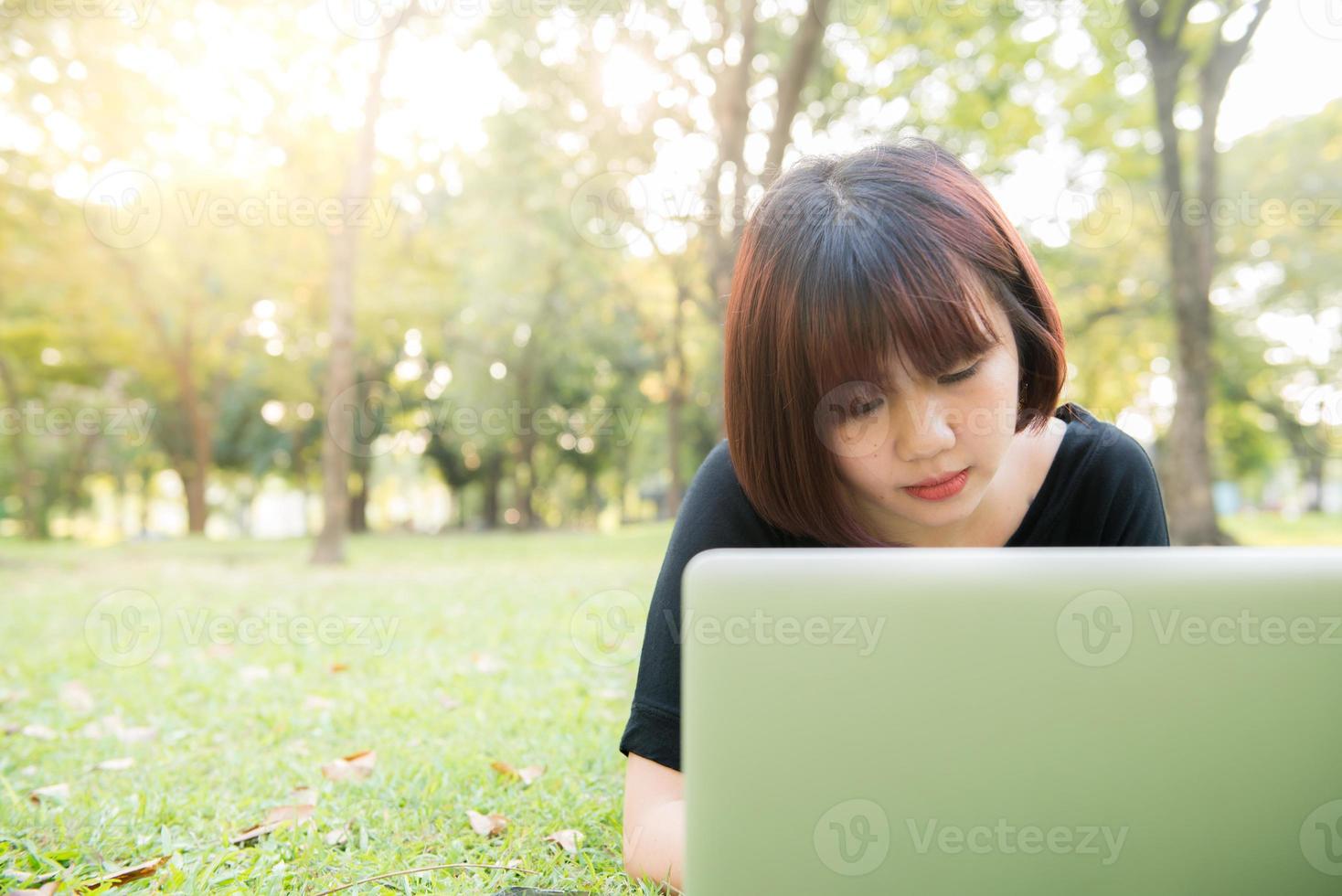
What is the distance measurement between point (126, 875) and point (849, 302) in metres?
1.62

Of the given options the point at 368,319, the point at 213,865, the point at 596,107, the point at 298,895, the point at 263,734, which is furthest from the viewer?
the point at 368,319

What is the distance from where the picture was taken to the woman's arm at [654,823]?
1499 mm

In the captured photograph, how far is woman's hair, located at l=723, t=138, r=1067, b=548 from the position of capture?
1.41 m

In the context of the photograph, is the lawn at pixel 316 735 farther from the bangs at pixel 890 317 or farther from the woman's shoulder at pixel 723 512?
the bangs at pixel 890 317

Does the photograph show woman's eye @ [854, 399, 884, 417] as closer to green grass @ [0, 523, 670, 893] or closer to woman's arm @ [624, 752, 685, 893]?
woman's arm @ [624, 752, 685, 893]

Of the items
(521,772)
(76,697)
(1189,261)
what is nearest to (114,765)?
(521,772)

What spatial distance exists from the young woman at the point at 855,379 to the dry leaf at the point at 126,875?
0.90m

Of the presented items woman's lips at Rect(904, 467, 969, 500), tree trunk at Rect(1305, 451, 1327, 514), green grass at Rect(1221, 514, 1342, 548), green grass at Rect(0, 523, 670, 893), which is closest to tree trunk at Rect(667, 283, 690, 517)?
green grass at Rect(1221, 514, 1342, 548)

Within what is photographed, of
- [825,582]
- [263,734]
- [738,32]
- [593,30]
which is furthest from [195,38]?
[825,582]

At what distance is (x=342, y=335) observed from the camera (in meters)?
9.59

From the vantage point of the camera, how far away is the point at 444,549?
12.7 meters

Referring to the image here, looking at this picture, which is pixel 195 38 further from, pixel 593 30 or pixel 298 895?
pixel 298 895

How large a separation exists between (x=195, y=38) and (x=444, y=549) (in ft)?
21.7

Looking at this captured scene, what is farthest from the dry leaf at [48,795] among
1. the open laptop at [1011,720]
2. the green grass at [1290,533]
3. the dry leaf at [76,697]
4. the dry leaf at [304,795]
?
the green grass at [1290,533]
